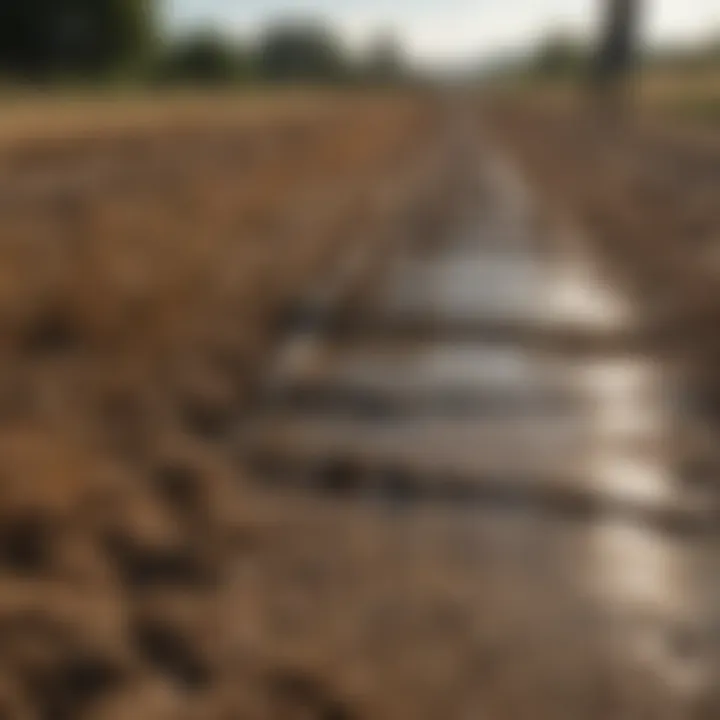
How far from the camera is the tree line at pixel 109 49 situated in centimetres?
4575

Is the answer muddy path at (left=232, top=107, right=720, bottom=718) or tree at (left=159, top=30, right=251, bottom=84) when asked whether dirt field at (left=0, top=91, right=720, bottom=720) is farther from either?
tree at (left=159, top=30, right=251, bottom=84)

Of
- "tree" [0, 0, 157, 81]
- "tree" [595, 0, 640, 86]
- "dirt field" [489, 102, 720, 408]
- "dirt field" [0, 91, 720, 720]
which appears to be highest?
"tree" [0, 0, 157, 81]

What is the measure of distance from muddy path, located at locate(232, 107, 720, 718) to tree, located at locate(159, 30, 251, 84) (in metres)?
48.8

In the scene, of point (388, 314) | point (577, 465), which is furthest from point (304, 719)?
point (388, 314)

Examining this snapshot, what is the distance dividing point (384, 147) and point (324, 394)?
31.6 metres

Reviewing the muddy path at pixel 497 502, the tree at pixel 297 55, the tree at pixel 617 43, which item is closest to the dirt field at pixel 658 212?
the muddy path at pixel 497 502

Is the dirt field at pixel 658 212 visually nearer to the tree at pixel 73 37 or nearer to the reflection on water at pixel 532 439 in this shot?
the reflection on water at pixel 532 439

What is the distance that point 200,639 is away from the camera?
454 centimetres

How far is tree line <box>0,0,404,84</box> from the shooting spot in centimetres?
4575

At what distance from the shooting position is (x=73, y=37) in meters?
49.4

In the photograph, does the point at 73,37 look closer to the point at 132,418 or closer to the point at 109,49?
the point at 109,49

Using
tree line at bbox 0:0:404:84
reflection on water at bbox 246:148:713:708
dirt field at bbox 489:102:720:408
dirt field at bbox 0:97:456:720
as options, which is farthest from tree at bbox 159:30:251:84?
reflection on water at bbox 246:148:713:708

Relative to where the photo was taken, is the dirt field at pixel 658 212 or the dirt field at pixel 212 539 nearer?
the dirt field at pixel 212 539

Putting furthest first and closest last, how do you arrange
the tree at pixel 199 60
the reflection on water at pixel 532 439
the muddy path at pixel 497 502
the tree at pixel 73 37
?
the tree at pixel 199 60, the tree at pixel 73 37, the reflection on water at pixel 532 439, the muddy path at pixel 497 502
